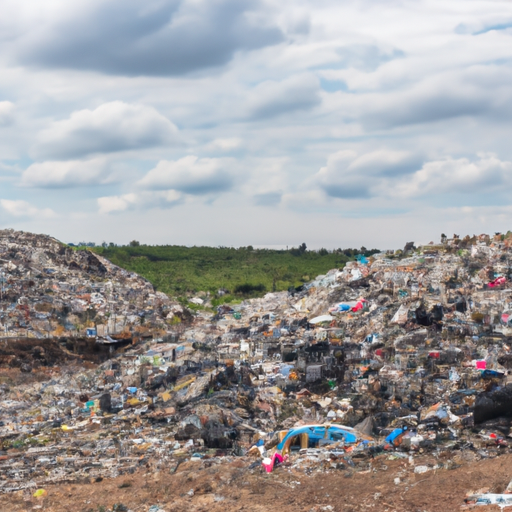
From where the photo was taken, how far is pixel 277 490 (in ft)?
27.2

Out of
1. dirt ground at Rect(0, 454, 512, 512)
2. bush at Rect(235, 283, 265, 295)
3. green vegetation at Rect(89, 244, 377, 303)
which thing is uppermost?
green vegetation at Rect(89, 244, 377, 303)

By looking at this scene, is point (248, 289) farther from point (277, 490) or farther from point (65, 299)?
point (277, 490)

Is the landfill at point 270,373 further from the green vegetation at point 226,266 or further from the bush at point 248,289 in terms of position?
the green vegetation at point 226,266

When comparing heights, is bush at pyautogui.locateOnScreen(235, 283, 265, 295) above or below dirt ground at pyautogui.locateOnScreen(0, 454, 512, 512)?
above

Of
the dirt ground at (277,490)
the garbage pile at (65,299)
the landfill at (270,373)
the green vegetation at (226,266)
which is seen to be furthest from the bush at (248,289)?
the dirt ground at (277,490)

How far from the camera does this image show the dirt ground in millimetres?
7645

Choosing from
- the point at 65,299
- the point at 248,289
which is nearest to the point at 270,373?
the point at 65,299

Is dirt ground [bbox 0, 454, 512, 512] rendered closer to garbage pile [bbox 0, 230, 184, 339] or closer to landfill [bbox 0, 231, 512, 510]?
landfill [bbox 0, 231, 512, 510]

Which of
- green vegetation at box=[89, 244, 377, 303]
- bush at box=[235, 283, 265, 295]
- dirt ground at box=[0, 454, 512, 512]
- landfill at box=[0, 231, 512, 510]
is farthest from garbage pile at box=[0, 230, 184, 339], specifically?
dirt ground at box=[0, 454, 512, 512]

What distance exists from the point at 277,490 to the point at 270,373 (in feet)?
20.1

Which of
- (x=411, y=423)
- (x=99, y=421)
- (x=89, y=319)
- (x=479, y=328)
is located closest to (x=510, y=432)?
(x=411, y=423)

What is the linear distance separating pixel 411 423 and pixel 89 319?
43.0 feet

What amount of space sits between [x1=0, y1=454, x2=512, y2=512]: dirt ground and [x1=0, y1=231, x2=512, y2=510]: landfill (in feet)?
0.54

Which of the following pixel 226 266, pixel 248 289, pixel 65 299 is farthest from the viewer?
pixel 226 266
